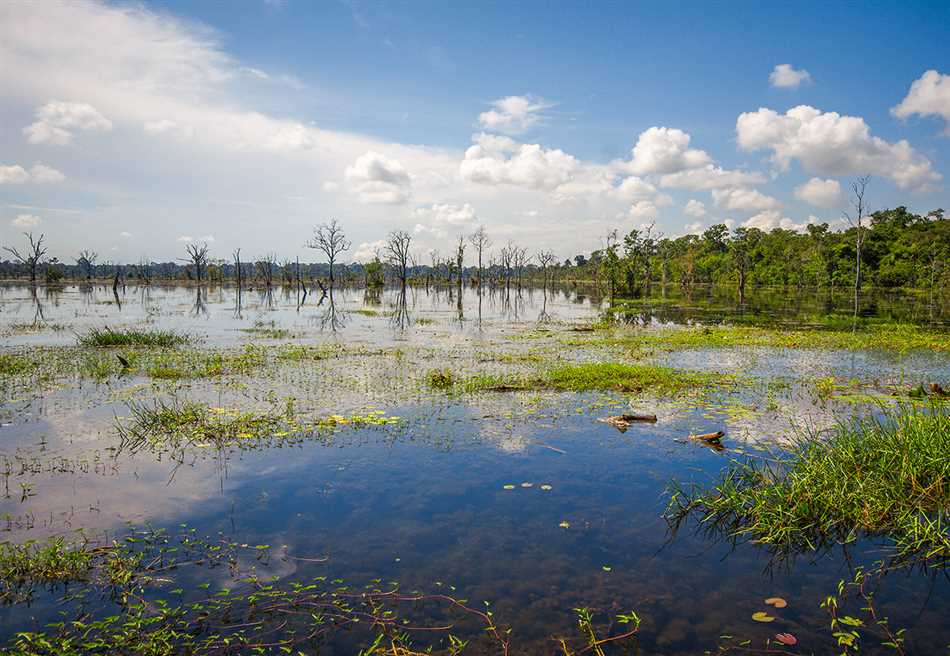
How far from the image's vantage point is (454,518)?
733 centimetres

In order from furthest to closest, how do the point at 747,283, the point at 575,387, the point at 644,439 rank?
1. the point at 747,283
2. the point at 575,387
3. the point at 644,439

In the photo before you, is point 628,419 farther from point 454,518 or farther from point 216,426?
point 216,426

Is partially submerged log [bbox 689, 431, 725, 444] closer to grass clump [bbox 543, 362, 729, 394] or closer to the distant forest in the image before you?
grass clump [bbox 543, 362, 729, 394]

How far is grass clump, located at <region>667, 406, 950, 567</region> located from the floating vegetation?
21.8 feet

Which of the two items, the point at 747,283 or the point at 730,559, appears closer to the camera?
the point at 730,559

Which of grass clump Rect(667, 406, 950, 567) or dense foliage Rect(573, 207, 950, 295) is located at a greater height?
dense foliage Rect(573, 207, 950, 295)

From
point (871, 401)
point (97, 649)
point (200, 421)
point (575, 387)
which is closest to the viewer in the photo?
point (97, 649)

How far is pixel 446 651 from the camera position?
15.8 ft

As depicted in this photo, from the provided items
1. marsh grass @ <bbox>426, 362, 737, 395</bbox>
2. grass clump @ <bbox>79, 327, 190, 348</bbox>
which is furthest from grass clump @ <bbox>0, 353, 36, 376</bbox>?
marsh grass @ <bbox>426, 362, 737, 395</bbox>

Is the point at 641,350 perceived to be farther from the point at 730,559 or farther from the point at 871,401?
the point at 730,559

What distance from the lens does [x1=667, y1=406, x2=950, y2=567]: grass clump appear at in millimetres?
6566

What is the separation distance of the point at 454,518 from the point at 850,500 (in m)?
5.01

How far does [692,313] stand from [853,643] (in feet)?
123

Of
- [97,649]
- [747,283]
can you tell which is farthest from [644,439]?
[747,283]
